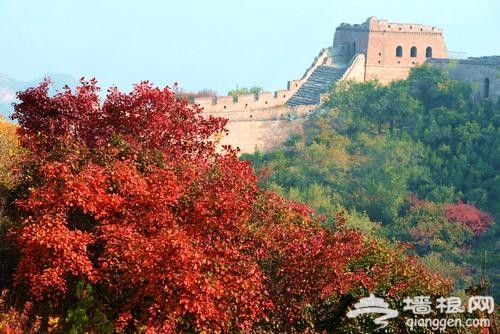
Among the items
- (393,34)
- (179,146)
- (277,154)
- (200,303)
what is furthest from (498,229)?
(200,303)

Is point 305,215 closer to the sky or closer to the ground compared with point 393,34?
closer to the ground

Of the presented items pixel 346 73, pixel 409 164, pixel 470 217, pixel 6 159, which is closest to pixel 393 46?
pixel 346 73

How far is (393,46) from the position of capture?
30156 mm

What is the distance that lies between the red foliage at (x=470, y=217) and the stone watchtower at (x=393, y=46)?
756 cm

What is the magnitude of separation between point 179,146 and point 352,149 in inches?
758

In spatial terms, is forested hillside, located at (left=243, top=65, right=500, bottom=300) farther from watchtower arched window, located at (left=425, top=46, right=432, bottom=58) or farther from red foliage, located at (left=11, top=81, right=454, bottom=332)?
red foliage, located at (left=11, top=81, right=454, bottom=332)

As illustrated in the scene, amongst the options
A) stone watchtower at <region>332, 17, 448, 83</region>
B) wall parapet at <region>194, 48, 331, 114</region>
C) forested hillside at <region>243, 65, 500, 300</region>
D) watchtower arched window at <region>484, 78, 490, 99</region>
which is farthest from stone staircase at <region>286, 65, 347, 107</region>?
watchtower arched window at <region>484, 78, 490, 99</region>

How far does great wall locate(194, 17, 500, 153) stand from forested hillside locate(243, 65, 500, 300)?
2.13 ft

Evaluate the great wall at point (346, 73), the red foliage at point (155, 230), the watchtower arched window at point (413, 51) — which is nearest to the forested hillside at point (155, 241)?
the red foliage at point (155, 230)

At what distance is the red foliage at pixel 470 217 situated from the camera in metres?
23.9

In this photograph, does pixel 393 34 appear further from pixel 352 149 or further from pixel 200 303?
pixel 200 303

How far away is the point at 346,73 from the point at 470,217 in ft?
25.9

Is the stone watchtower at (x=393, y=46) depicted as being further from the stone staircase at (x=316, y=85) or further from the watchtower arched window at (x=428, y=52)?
the stone staircase at (x=316, y=85)

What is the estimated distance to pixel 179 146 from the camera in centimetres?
910
